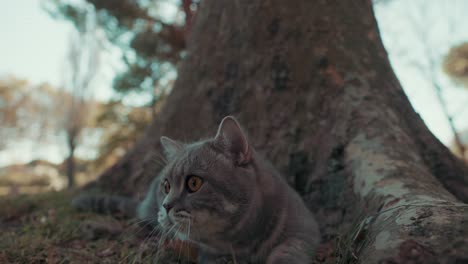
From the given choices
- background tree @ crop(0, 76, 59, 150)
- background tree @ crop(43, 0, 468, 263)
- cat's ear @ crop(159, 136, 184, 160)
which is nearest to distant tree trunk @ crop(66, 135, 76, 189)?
background tree @ crop(0, 76, 59, 150)

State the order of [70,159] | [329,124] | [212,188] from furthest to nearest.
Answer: [70,159] < [329,124] < [212,188]

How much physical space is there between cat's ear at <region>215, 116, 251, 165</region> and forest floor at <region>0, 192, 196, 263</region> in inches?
34.7

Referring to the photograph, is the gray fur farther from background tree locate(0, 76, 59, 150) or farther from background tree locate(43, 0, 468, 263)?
background tree locate(0, 76, 59, 150)

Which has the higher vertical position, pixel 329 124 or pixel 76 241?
pixel 329 124

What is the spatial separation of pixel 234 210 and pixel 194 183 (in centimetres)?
34

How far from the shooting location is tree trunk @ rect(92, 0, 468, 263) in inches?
75.2

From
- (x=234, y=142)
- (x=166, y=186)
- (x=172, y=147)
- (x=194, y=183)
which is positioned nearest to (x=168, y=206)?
(x=194, y=183)

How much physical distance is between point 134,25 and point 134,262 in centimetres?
1175

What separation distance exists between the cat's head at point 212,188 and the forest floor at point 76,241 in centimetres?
44

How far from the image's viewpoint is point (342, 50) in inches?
143

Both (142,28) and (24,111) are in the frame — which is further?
(24,111)

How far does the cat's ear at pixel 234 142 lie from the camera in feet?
7.77

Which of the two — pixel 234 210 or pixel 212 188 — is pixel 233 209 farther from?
pixel 212 188

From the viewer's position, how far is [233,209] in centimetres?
226
